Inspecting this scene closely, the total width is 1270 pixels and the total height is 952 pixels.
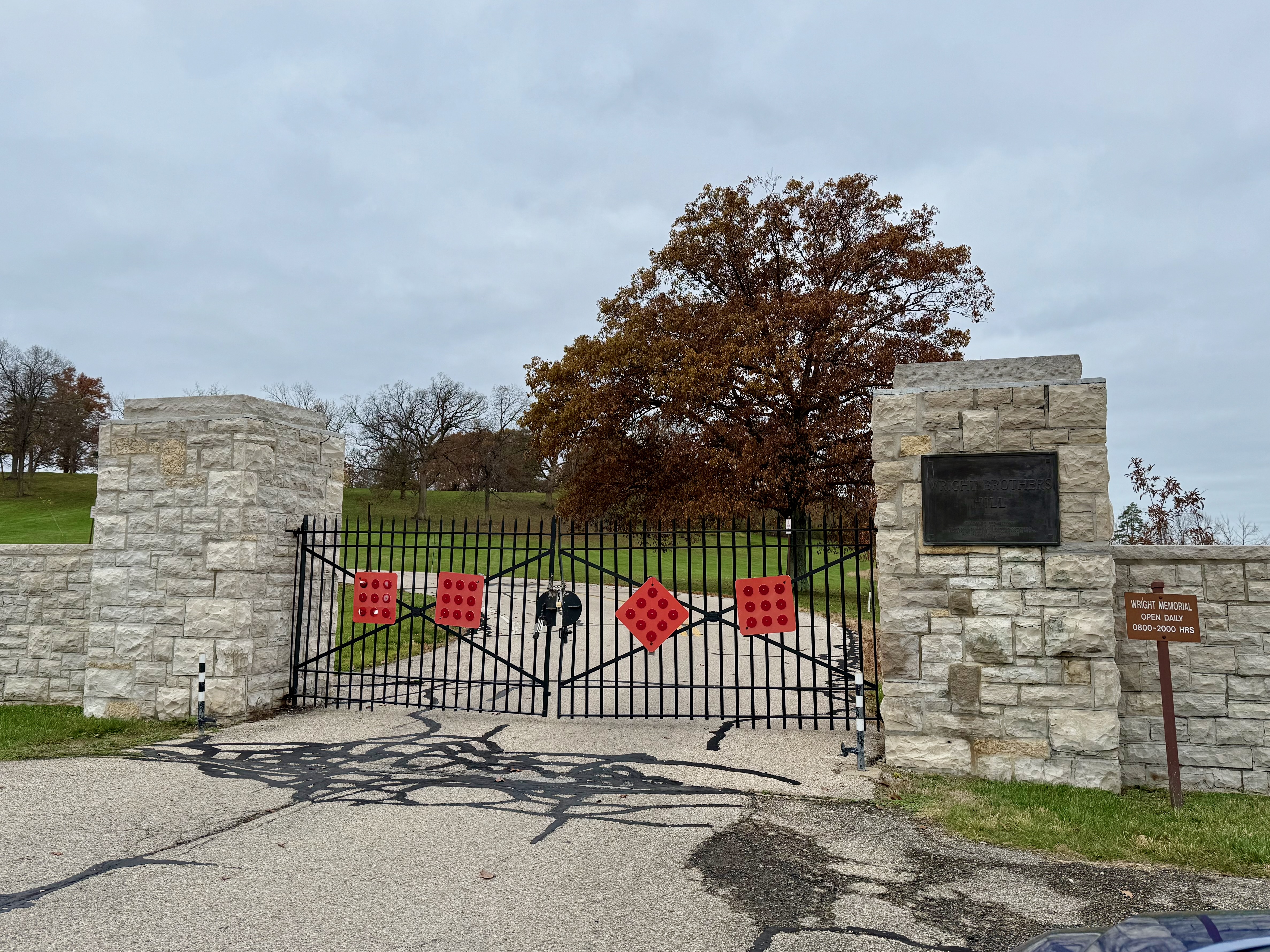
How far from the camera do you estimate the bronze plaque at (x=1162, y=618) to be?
650 cm

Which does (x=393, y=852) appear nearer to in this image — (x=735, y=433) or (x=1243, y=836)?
(x=1243, y=836)

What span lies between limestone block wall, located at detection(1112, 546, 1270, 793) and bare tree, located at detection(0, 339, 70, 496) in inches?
2121

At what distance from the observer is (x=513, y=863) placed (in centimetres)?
491

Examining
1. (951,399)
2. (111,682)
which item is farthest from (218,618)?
Result: (951,399)

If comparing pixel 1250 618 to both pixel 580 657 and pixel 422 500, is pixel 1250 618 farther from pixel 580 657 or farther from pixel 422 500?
pixel 422 500

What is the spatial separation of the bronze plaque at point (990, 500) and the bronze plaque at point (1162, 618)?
75 cm

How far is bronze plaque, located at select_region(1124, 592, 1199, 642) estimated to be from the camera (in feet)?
21.3

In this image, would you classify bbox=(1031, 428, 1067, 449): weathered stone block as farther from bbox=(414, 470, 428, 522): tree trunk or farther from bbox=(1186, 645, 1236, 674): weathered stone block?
bbox=(414, 470, 428, 522): tree trunk

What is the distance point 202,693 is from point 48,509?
4113 cm

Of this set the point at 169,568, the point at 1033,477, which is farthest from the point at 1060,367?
the point at 169,568

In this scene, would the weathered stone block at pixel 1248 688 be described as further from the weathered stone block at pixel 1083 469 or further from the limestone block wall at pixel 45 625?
the limestone block wall at pixel 45 625

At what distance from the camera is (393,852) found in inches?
201

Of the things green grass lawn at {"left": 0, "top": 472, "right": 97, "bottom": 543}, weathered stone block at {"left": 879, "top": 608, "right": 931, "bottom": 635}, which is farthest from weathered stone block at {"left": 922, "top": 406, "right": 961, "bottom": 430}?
green grass lawn at {"left": 0, "top": 472, "right": 97, "bottom": 543}

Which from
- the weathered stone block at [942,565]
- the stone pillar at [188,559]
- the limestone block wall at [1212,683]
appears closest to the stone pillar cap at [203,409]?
the stone pillar at [188,559]
